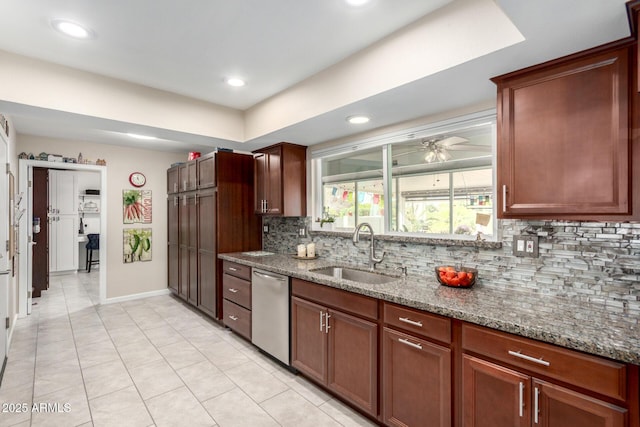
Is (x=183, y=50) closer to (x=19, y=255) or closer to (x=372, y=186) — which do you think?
(x=372, y=186)

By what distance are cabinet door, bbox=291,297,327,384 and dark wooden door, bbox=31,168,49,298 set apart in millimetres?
5206

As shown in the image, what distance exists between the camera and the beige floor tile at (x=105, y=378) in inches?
96.0

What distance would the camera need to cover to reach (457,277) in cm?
207

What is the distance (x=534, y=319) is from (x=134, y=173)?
18.0 ft

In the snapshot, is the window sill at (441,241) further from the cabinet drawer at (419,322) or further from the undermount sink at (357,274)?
the cabinet drawer at (419,322)

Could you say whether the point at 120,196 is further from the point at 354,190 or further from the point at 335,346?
the point at 335,346

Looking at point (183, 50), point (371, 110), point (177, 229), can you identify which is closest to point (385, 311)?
point (371, 110)

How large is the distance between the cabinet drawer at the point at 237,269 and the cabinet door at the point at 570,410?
8.23 feet

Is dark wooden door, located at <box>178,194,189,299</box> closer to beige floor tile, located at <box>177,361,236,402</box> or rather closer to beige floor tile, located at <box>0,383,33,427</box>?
beige floor tile, located at <box>177,361,236,402</box>

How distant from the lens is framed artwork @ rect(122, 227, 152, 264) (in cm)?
500

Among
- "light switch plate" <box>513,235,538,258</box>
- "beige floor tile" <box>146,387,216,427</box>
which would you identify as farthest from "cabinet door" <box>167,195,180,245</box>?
"light switch plate" <box>513,235,538,258</box>

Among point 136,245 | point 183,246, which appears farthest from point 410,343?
point 136,245

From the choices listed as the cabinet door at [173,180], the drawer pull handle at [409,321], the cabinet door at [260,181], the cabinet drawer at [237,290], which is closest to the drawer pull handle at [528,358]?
the drawer pull handle at [409,321]

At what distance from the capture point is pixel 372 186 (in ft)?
10.4
